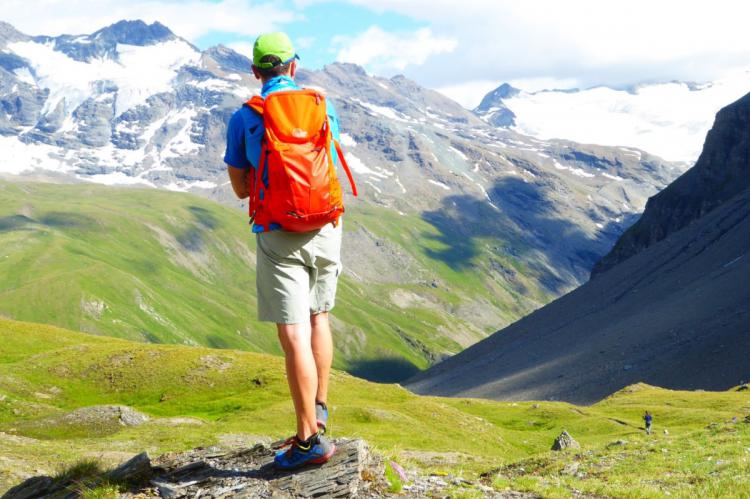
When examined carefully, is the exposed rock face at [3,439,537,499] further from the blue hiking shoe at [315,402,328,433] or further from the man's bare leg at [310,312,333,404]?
the man's bare leg at [310,312,333,404]

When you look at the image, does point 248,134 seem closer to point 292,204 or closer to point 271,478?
point 292,204

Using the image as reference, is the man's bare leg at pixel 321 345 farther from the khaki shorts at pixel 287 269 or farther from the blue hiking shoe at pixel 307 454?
the blue hiking shoe at pixel 307 454

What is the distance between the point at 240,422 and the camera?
2153 inches

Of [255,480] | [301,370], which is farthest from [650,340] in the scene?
[301,370]

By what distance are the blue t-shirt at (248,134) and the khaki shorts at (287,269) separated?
415mm

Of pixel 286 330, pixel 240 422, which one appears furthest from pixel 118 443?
pixel 286 330

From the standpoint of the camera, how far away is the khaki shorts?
1349 centimetres

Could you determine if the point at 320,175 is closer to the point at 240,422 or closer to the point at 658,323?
the point at 240,422

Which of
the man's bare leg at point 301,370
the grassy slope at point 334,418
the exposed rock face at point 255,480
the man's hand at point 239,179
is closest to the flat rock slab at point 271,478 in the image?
the exposed rock face at point 255,480

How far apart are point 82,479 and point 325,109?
913 centimetres

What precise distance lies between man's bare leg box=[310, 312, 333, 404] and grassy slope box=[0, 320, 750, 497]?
6914 millimetres

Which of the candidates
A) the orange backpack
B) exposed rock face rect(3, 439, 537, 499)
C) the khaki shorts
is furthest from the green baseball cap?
exposed rock face rect(3, 439, 537, 499)

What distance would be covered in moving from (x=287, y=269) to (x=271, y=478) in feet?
13.2

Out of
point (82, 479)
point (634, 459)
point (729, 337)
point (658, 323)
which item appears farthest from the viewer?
point (658, 323)
